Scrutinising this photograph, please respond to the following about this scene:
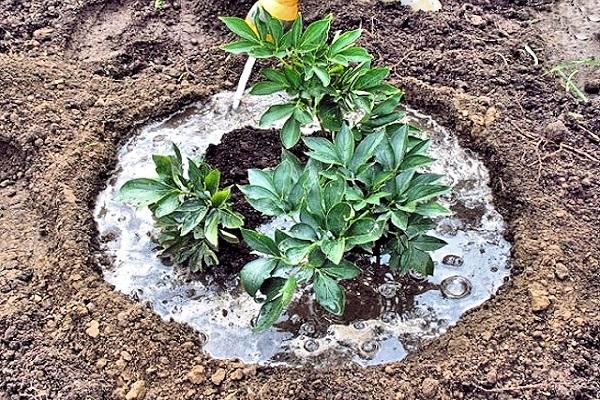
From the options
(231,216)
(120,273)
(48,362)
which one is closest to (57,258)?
(120,273)

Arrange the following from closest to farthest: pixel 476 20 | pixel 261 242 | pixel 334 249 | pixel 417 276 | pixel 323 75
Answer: pixel 334 249 < pixel 261 242 < pixel 323 75 < pixel 417 276 < pixel 476 20

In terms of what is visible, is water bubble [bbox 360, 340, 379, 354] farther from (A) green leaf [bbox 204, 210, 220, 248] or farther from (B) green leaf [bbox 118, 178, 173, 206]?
(B) green leaf [bbox 118, 178, 173, 206]

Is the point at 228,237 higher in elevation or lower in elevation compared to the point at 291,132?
lower

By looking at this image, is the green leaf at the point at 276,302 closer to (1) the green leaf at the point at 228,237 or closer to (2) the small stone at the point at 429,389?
(1) the green leaf at the point at 228,237

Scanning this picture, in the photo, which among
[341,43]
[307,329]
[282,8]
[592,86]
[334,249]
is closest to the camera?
[334,249]

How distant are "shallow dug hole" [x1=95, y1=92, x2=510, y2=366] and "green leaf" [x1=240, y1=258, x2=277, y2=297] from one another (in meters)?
0.34

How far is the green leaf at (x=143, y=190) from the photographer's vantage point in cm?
256

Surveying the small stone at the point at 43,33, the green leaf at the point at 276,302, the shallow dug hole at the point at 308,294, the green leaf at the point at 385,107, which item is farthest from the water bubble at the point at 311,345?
the small stone at the point at 43,33

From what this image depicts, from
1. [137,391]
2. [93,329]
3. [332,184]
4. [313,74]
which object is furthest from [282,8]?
[137,391]

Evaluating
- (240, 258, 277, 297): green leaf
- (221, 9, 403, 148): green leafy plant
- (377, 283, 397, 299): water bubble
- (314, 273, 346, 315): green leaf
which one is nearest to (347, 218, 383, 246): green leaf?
(314, 273, 346, 315): green leaf

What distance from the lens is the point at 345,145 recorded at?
7.81 feet

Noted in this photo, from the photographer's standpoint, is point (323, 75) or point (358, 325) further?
point (358, 325)

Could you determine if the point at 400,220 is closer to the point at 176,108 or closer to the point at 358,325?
the point at 358,325

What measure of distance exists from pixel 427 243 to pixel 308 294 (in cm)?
43
